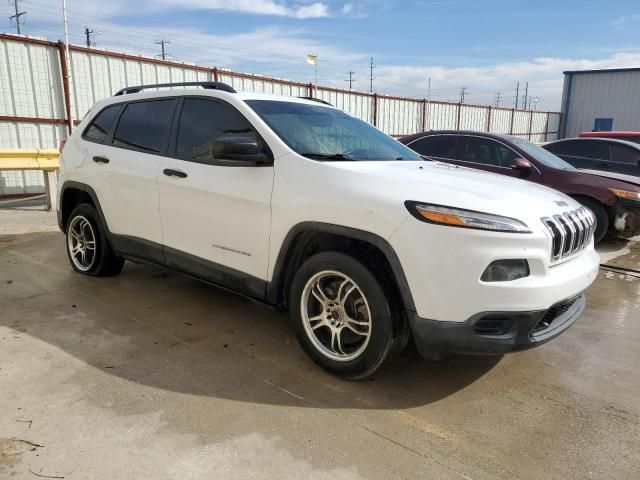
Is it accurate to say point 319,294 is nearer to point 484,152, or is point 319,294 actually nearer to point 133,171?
point 133,171

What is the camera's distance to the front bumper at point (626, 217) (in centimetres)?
682

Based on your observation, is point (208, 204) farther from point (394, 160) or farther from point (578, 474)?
point (578, 474)

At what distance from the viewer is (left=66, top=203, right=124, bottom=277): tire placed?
4.83 metres

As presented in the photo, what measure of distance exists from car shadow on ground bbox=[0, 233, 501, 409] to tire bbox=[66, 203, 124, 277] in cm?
12

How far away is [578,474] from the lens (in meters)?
2.32

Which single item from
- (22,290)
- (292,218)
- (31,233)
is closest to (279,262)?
(292,218)

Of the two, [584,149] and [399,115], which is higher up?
[399,115]

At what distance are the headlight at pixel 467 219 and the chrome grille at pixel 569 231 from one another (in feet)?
0.93

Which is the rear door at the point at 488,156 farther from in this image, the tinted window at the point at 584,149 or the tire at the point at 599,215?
the tinted window at the point at 584,149

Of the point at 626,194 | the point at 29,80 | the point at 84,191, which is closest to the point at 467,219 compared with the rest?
the point at 84,191

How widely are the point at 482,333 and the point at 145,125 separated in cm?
325

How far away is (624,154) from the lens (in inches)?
361

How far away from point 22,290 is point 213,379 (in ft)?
8.66

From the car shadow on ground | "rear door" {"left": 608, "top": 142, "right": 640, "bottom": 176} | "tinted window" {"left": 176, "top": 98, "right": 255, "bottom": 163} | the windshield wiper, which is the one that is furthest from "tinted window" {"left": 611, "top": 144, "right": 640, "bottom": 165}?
"tinted window" {"left": 176, "top": 98, "right": 255, "bottom": 163}
